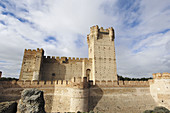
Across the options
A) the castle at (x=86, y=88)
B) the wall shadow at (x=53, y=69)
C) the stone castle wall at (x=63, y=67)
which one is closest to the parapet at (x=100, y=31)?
the castle at (x=86, y=88)

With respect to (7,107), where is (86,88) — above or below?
above

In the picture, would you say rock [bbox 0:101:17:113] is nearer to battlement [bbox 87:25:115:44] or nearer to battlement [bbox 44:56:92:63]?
battlement [bbox 44:56:92:63]

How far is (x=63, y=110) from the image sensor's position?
13.1 m

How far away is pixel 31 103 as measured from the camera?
339 inches

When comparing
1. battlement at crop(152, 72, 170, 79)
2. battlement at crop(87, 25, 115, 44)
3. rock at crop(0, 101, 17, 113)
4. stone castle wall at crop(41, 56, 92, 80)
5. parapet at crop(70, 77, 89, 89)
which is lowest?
rock at crop(0, 101, 17, 113)

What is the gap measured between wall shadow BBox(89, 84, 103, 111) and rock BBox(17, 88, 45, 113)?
21.9 ft

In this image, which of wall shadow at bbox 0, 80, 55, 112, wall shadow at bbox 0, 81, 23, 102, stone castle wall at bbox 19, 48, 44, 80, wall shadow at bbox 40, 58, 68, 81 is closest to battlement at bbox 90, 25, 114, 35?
wall shadow at bbox 40, 58, 68, 81

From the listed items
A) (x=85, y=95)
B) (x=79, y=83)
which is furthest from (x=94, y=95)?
(x=79, y=83)

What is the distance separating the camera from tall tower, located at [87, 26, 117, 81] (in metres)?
21.0

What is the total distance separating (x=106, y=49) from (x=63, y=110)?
14.7m

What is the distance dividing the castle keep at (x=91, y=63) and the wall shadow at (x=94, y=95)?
601cm

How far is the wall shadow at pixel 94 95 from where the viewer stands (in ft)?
43.4

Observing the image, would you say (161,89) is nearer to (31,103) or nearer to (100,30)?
(100,30)

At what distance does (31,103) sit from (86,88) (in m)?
6.51
